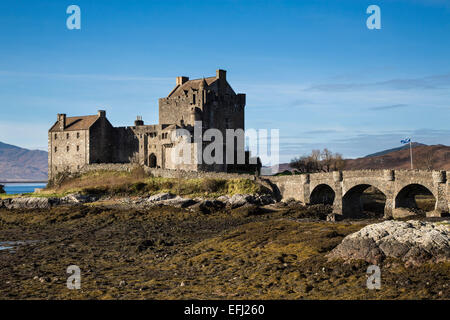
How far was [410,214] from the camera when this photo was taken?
41719mm

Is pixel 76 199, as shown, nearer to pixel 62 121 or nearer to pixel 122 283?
pixel 62 121

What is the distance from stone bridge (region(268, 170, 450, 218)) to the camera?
129 ft

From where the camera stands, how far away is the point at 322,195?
54.6 m

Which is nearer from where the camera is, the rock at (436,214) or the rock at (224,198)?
the rock at (436,214)

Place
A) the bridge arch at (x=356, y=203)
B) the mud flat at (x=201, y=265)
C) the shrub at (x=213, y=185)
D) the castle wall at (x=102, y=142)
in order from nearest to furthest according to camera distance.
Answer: the mud flat at (x=201, y=265), the bridge arch at (x=356, y=203), the shrub at (x=213, y=185), the castle wall at (x=102, y=142)

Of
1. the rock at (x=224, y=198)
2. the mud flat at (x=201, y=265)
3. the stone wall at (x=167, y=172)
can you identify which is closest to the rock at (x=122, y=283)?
the mud flat at (x=201, y=265)

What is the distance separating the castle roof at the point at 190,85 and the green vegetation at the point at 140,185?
14.5 meters

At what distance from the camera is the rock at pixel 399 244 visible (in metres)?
19.4

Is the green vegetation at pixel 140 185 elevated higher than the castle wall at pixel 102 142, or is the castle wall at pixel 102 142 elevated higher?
the castle wall at pixel 102 142

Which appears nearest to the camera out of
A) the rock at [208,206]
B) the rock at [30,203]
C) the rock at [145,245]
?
the rock at [145,245]

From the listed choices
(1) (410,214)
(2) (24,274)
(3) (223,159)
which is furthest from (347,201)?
(2) (24,274)

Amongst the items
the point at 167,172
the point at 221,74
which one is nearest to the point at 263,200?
the point at 167,172

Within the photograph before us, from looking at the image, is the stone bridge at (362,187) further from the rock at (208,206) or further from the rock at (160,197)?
the rock at (160,197)
